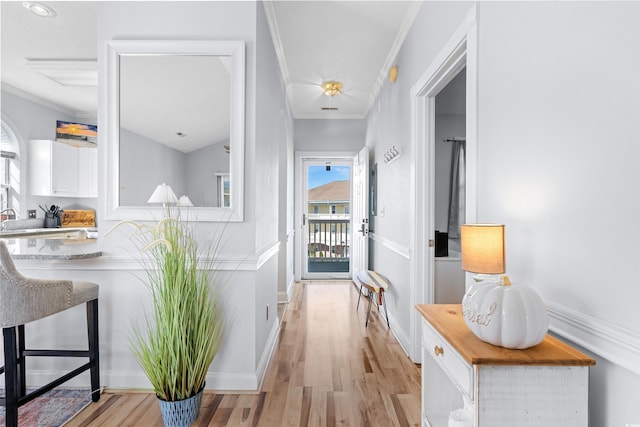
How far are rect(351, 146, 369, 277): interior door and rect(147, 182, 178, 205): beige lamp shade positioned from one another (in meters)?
2.73

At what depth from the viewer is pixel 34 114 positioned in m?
4.43

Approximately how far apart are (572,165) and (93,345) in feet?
8.26

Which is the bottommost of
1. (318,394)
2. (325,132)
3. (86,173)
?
(318,394)

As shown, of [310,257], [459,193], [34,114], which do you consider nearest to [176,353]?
[459,193]

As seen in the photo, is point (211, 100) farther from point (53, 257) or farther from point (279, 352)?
point (279, 352)

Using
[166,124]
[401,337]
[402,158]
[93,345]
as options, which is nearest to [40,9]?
[166,124]

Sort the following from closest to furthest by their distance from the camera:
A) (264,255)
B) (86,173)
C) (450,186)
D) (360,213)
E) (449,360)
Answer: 1. (449,360)
2. (264,255)
3. (450,186)
4. (360,213)
5. (86,173)

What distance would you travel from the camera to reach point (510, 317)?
933 mm

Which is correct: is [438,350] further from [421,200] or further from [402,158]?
[402,158]

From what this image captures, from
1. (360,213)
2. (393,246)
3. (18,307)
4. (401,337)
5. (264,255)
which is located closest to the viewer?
(18,307)

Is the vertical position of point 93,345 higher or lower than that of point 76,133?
lower

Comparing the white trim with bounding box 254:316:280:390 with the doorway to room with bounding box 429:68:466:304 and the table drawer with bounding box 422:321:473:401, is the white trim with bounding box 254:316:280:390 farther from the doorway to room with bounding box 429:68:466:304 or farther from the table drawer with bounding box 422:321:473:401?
the doorway to room with bounding box 429:68:466:304

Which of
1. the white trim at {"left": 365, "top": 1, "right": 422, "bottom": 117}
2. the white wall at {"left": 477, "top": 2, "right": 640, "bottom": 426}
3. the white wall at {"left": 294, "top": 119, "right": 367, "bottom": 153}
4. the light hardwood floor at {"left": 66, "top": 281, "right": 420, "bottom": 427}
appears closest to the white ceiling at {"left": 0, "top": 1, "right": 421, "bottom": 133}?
the white trim at {"left": 365, "top": 1, "right": 422, "bottom": 117}

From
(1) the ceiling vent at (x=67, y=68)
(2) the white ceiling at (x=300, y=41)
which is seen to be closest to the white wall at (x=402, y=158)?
(2) the white ceiling at (x=300, y=41)
